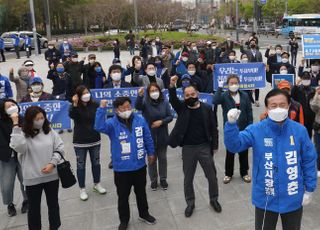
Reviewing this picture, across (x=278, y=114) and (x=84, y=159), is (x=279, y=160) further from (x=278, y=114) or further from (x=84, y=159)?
(x=84, y=159)

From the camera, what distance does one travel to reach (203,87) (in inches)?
341

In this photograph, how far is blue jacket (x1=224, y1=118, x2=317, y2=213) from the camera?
124 inches

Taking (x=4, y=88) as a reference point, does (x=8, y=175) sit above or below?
below

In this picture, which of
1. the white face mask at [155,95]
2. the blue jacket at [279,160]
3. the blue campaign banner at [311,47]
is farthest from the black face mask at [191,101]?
the blue campaign banner at [311,47]

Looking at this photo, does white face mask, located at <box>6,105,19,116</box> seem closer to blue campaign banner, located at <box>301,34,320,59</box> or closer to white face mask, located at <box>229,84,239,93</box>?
white face mask, located at <box>229,84,239,93</box>

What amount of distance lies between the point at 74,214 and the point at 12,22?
53950 mm

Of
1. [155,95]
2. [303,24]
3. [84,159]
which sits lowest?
[84,159]

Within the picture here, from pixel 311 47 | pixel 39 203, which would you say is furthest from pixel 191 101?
pixel 311 47

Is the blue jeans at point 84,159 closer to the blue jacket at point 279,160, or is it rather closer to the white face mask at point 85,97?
the white face mask at point 85,97

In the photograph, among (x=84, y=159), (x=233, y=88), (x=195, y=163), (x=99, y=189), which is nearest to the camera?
(x=195, y=163)

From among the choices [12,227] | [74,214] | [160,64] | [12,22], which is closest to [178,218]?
[74,214]

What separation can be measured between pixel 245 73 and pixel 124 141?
16.7ft

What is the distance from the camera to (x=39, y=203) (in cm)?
421

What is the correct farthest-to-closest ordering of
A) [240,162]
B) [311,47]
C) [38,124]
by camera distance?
[311,47], [240,162], [38,124]
